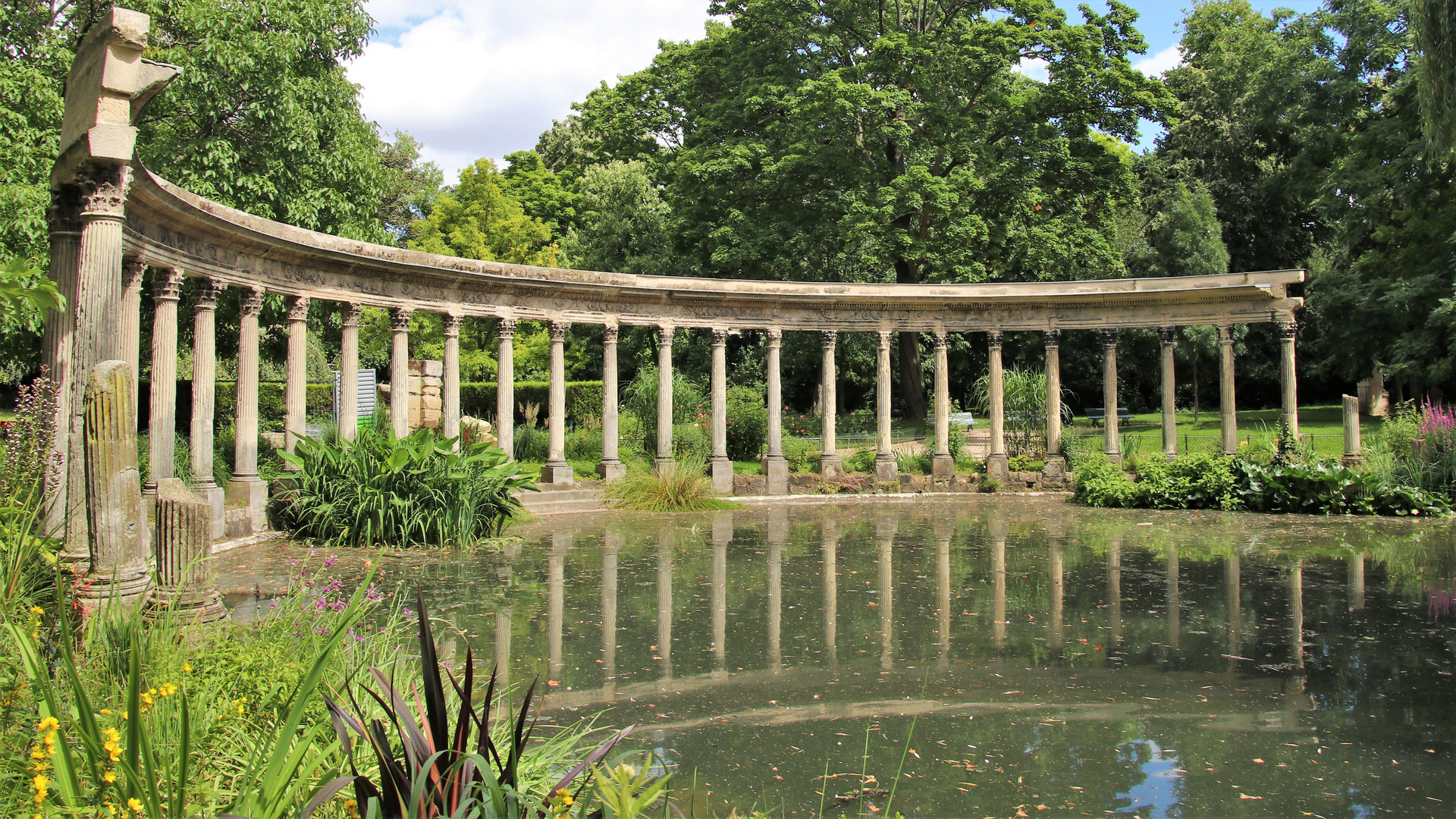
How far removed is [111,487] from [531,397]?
29935 mm

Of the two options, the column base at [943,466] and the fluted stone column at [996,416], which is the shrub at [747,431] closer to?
the column base at [943,466]

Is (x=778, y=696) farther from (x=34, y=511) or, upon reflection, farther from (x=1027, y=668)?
(x=34, y=511)

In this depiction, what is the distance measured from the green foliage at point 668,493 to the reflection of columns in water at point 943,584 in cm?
501

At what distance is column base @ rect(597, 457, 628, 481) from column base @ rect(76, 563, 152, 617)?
16.0 metres

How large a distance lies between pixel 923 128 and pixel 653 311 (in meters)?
12.6

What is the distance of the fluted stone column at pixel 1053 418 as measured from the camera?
83.2 feet

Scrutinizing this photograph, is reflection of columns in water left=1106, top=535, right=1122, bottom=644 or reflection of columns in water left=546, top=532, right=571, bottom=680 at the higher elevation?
reflection of columns in water left=546, top=532, right=571, bottom=680

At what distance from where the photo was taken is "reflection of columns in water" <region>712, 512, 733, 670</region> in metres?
8.54

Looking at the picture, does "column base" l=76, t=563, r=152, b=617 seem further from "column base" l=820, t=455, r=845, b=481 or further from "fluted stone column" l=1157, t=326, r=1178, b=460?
"fluted stone column" l=1157, t=326, r=1178, b=460

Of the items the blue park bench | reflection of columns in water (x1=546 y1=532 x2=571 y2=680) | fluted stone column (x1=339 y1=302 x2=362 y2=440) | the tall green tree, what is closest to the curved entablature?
fluted stone column (x1=339 y1=302 x2=362 y2=440)

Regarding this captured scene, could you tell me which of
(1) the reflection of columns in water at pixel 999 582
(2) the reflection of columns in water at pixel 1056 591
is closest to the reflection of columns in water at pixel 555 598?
(1) the reflection of columns in water at pixel 999 582

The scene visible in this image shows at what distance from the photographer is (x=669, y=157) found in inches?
1538

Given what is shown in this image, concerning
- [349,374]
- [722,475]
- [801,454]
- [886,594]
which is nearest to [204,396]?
[349,374]

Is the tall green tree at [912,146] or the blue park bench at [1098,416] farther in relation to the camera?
the blue park bench at [1098,416]
